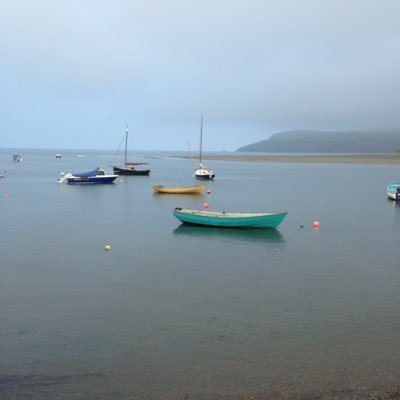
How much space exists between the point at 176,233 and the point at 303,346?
17.1 metres

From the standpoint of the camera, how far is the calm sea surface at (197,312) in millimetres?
11086

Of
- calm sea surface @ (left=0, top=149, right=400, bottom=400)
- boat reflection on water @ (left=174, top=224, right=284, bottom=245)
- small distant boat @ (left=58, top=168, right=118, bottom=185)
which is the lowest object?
calm sea surface @ (left=0, top=149, right=400, bottom=400)

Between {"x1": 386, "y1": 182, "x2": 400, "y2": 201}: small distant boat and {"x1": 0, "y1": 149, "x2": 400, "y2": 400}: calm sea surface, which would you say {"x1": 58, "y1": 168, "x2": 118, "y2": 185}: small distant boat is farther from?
{"x1": 386, "y1": 182, "x2": 400, "y2": 201}: small distant boat

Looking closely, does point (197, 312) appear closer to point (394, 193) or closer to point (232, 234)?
point (232, 234)

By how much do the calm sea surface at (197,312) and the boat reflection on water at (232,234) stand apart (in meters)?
0.17

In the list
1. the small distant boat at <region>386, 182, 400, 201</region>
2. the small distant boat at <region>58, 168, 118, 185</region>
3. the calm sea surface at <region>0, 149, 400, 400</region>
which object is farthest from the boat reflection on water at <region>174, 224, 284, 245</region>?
the small distant boat at <region>58, 168, 118, 185</region>

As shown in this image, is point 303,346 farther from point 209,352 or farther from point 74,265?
point 74,265

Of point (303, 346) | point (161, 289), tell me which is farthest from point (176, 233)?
point (303, 346)

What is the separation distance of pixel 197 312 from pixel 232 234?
13.8 meters

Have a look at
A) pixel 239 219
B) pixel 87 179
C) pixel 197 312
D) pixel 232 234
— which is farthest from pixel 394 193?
pixel 197 312

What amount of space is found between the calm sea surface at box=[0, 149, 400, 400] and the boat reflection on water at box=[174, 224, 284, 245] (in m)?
0.17

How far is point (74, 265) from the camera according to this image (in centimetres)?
2158

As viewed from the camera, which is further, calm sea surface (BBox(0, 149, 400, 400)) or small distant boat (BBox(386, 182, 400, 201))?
small distant boat (BBox(386, 182, 400, 201))

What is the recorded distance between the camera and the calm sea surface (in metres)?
11.1
